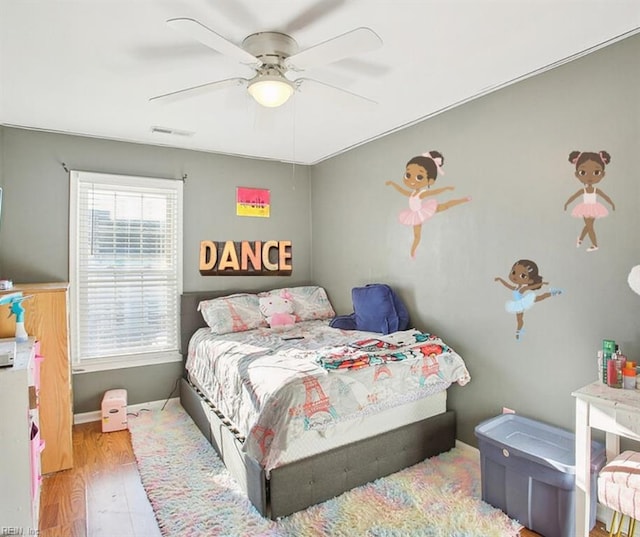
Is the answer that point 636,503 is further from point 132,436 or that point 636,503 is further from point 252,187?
point 252,187

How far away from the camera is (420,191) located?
319 centimetres

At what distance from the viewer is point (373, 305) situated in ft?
10.8

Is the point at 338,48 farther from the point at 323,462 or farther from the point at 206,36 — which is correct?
the point at 323,462

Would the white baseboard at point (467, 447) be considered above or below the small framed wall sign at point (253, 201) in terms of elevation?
below

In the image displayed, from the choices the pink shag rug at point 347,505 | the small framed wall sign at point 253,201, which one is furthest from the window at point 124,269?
the pink shag rug at point 347,505

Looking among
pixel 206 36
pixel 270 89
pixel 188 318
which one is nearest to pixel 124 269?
pixel 188 318

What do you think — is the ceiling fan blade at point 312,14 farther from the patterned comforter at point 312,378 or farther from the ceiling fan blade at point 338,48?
the patterned comforter at point 312,378

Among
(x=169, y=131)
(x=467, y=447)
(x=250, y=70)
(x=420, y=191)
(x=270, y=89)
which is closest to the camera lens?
(x=270, y=89)

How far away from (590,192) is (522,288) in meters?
0.66

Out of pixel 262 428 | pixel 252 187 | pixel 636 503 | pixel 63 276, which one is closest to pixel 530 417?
pixel 636 503

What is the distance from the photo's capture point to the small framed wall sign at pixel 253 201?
4145mm

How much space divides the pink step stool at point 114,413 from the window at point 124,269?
0.39 meters

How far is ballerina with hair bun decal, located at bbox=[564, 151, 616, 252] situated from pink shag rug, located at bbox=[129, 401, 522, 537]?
5.06 feet

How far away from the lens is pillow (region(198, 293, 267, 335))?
141 inches
